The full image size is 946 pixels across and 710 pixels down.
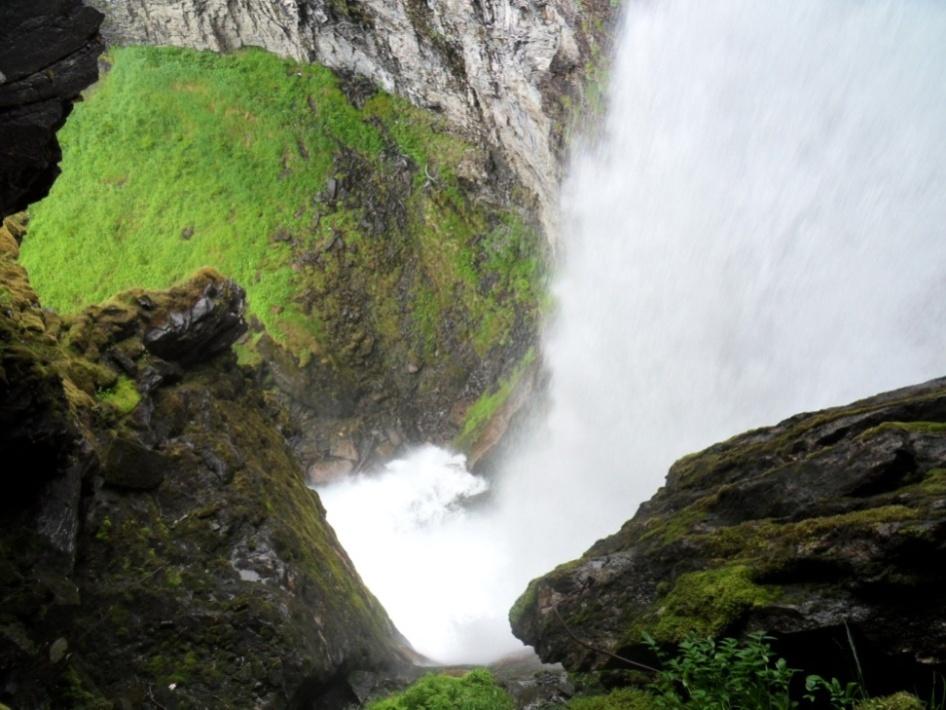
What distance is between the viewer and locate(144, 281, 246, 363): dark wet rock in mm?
10250

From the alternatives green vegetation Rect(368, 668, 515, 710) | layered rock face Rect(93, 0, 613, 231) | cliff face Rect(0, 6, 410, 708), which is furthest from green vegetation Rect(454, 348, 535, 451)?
green vegetation Rect(368, 668, 515, 710)

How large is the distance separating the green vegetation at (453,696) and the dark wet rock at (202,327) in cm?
608

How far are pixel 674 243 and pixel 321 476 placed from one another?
13019 mm

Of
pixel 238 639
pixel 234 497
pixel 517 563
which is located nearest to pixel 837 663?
pixel 238 639

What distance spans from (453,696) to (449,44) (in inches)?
732

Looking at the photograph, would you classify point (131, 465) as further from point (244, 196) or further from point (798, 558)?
point (244, 196)

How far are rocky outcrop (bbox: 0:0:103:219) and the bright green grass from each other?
17.7 meters

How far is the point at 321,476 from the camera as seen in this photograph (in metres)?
22.6

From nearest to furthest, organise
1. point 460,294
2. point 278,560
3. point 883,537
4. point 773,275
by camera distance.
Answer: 1. point 883,537
2. point 278,560
3. point 773,275
4. point 460,294

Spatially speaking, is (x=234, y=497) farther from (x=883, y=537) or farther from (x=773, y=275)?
(x=773, y=275)

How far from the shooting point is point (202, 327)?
10.7 metres

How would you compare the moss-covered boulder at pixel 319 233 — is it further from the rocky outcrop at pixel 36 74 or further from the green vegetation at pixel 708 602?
the rocky outcrop at pixel 36 74

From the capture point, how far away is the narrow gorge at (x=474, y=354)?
567 cm

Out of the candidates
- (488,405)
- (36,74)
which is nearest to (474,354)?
(488,405)
